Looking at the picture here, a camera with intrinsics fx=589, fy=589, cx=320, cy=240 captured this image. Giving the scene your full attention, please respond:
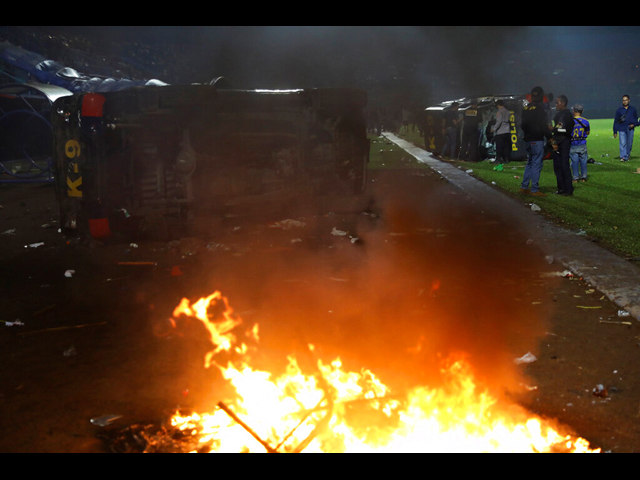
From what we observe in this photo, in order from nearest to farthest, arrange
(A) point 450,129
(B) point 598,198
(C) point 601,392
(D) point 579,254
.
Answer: (C) point 601,392
(D) point 579,254
(B) point 598,198
(A) point 450,129

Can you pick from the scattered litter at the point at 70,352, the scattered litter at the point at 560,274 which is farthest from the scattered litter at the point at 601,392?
the scattered litter at the point at 70,352

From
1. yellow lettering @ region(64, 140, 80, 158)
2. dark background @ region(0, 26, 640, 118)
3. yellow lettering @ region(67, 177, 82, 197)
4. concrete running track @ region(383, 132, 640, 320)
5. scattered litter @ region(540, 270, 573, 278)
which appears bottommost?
scattered litter @ region(540, 270, 573, 278)

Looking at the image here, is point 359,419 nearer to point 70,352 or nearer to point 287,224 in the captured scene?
point 70,352

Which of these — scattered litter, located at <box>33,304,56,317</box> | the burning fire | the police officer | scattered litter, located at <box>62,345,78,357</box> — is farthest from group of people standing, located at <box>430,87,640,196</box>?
scattered litter, located at <box>62,345,78,357</box>

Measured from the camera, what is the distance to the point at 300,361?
146 inches

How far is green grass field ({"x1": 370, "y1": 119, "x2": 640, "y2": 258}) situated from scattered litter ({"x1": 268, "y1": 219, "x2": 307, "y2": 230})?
3607 millimetres

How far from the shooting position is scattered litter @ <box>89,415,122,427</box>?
3040 mm

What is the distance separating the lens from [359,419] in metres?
2.97

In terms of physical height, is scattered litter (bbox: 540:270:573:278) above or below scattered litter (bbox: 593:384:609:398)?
above

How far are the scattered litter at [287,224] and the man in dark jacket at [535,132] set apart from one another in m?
4.70

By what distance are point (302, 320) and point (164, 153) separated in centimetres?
371

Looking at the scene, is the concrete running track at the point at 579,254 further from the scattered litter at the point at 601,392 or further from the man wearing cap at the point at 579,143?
the man wearing cap at the point at 579,143

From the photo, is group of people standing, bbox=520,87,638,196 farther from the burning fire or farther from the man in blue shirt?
the burning fire

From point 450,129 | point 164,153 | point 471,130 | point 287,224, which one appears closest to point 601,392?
point 287,224
